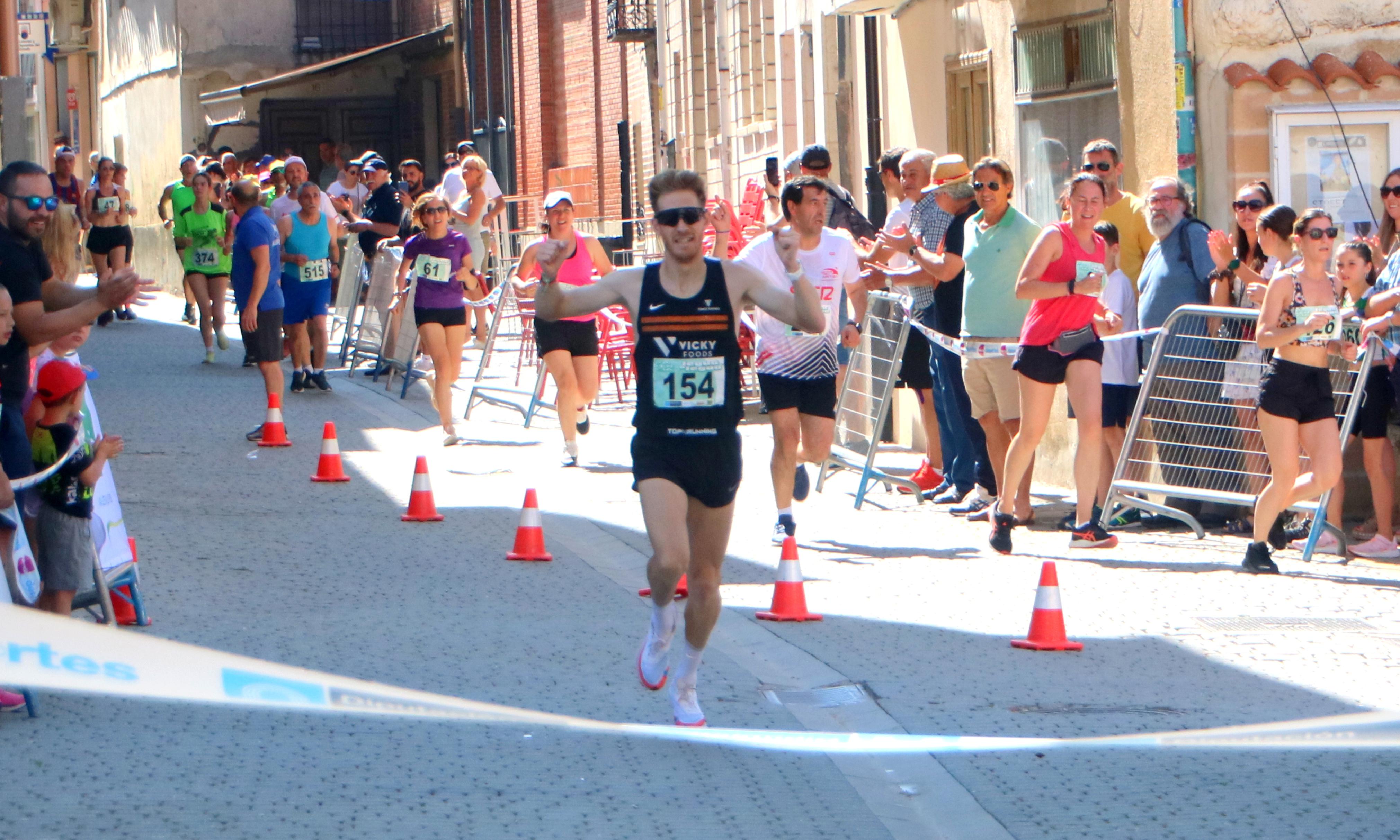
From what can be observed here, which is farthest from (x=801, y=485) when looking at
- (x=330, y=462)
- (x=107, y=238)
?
(x=107, y=238)

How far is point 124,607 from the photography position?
7.57 m

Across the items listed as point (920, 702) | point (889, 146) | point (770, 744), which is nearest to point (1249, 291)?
point (920, 702)

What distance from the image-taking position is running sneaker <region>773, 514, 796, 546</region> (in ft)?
32.2

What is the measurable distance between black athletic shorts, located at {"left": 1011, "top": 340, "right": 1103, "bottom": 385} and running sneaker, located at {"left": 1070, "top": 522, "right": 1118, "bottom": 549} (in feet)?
2.54

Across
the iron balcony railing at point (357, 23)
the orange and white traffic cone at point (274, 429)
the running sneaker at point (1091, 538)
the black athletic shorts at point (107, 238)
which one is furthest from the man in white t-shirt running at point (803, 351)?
the iron balcony railing at point (357, 23)

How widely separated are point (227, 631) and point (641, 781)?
2648 mm

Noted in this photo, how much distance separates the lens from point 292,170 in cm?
1869

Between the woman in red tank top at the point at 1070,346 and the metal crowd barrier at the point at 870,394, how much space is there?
1.49 metres

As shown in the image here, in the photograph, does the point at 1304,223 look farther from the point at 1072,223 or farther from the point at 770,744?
the point at 770,744

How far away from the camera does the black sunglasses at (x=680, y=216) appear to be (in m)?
6.19

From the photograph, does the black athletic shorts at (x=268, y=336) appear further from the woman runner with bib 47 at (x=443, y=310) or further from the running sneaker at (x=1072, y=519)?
the running sneaker at (x=1072, y=519)

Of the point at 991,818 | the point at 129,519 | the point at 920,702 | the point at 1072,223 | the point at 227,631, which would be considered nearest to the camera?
the point at 991,818

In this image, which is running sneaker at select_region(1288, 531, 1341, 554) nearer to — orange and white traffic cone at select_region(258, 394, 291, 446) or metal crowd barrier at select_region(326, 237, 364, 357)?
orange and white traffic cone at select_region(258, 394, 291, 446)

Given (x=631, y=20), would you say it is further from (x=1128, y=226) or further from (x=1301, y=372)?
(x=1301, y=372)
